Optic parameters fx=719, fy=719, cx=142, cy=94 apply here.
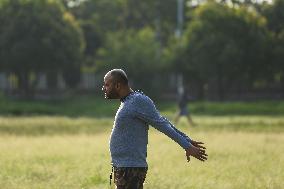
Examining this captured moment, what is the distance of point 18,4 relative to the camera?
54.8 meters

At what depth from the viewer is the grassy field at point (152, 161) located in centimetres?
1197

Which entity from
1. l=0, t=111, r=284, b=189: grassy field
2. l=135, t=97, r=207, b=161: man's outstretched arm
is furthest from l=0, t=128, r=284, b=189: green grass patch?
l=135, t=97, r=207, b=161: man's outstretched arm

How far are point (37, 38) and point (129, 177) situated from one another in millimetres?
47435

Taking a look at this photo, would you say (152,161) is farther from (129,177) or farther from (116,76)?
(116,76)

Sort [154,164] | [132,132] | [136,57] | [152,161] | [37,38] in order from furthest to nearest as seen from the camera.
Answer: [136,57], [37,38], [152,161], [154,164], [132,132]

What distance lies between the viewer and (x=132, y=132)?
660 cm

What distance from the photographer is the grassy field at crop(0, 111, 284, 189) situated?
12.0 metres

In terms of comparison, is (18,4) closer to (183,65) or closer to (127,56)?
(127,56)

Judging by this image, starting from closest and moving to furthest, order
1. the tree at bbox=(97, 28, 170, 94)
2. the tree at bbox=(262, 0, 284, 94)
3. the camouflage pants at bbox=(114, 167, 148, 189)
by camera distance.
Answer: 1. the camouflage pants at bbox=(114, 167, 148, 189)
2. the tree at bbox=(262, 0, 284, 94)
3. the tree at bbox=(97, 28, 170, 94)

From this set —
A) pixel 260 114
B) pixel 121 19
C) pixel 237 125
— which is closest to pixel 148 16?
pixel 121 19

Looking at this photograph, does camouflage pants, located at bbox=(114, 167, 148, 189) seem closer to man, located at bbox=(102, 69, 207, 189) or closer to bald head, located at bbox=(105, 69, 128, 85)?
man, located at bbox=(102, 69, 207, 189)

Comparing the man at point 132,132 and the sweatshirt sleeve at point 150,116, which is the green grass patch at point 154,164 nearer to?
the man at point 132,132

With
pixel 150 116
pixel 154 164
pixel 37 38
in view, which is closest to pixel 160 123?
pixel 150 116

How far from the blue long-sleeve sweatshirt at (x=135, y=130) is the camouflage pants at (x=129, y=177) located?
0.15ft
